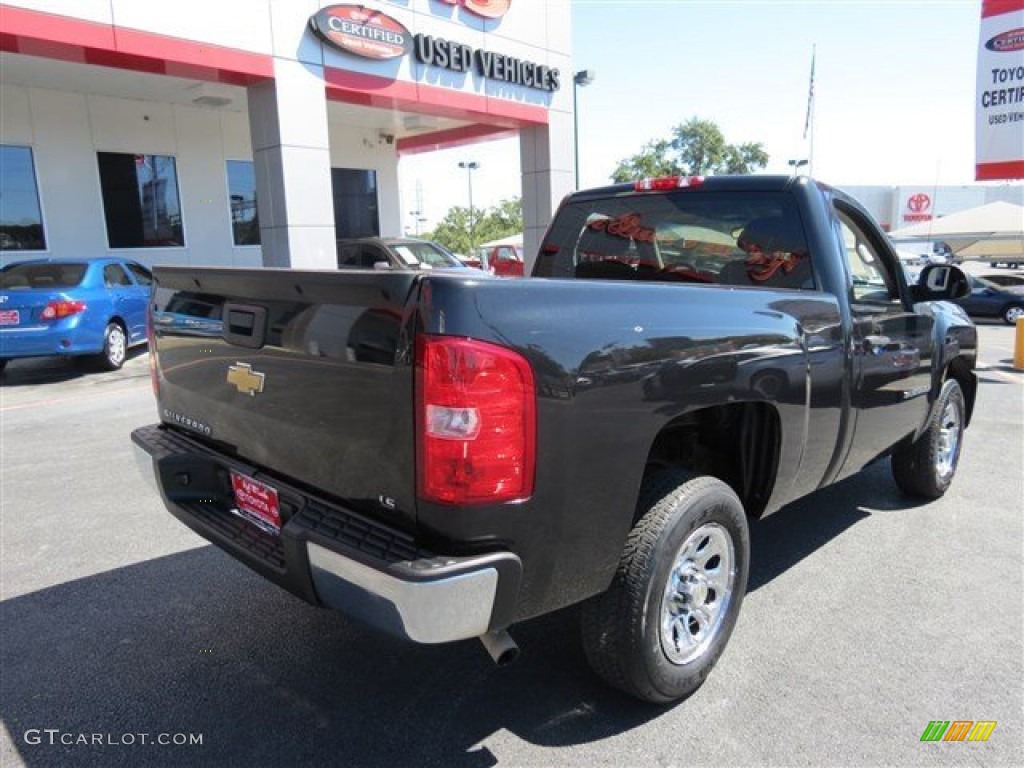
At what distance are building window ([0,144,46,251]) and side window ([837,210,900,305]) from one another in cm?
1491

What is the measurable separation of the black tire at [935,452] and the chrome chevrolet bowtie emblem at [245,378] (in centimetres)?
378

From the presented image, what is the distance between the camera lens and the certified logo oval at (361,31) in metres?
11.6

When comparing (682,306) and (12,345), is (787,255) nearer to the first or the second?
(682,306)

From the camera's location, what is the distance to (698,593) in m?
2.74

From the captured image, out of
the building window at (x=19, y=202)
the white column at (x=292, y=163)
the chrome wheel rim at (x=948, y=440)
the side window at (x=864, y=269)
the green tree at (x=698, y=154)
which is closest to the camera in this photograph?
the side window at (x=864, y=269)

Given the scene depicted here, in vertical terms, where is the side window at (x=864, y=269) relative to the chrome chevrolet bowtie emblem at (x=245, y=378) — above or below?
above

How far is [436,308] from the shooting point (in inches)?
77.7

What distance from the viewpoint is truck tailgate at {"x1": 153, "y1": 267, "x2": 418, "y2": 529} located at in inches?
82.4

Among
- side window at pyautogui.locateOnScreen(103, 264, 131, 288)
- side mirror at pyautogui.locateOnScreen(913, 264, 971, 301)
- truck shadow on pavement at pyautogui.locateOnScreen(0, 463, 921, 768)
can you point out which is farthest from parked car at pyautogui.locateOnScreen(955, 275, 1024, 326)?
truck shadow on pavement at pyautogui.locateOnScreen(0, 463, 921, 768)

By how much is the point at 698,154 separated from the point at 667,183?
2243 inches

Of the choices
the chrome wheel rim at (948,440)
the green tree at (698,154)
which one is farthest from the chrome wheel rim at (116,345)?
the green tree at (698,154)

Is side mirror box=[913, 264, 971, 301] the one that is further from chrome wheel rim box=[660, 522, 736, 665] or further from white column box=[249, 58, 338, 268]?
white column box=[249, 58, 338, 268]

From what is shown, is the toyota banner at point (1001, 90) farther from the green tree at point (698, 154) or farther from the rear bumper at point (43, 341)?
the green tree at point (698, 154)

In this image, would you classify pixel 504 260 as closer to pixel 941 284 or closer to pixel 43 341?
pixel 43 341
